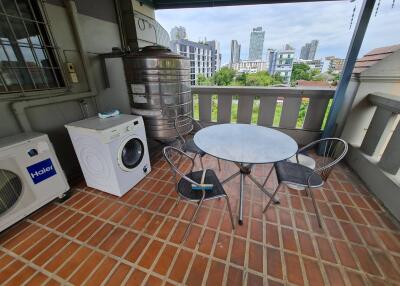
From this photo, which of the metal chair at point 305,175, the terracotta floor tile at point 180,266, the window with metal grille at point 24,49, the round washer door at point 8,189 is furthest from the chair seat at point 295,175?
the window with metal grille at point 24,49

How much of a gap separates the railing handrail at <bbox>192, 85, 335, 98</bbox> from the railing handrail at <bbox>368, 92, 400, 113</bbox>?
1.75ft

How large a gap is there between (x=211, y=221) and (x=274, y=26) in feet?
15.9

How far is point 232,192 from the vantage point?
204cm

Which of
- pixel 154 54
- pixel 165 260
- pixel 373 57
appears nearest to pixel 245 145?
pixel 165 260

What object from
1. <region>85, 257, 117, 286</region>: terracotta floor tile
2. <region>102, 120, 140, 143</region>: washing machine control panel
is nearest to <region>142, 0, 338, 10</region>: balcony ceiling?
<region>102, 120, 140, 143</region>: washing machine control panel

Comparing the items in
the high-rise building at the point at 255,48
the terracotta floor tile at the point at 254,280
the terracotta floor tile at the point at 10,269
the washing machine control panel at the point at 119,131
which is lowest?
the terracotta floor tile at the point at 10,269

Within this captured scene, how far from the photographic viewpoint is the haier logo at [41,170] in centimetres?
159

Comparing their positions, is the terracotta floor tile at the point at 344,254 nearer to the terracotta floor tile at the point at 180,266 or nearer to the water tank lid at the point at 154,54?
the terracotta floor tile at the point at 180,266

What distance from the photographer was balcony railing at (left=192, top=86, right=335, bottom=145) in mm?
2844

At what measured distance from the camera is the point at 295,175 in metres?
1.63

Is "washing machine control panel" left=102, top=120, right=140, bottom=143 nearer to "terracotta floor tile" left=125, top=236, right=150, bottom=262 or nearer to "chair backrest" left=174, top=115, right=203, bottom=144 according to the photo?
"chair backrest" left=174, top=115, right=203, bottom=144

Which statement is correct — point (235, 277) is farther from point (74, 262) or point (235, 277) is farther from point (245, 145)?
point (74, 262)

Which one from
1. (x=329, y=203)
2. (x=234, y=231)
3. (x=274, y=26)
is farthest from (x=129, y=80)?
(x=274, y=26)

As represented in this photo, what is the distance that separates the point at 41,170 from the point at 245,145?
6.80ft
